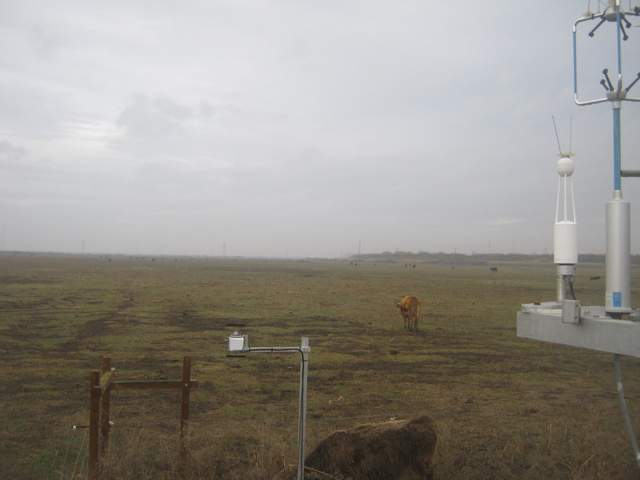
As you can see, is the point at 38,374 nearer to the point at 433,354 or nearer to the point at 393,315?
the point at 433,354

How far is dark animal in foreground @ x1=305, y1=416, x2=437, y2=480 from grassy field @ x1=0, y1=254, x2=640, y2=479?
0.46 meters

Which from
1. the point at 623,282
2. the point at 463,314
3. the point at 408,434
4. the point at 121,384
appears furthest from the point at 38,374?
the point at 463,314

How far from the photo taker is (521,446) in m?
6.75

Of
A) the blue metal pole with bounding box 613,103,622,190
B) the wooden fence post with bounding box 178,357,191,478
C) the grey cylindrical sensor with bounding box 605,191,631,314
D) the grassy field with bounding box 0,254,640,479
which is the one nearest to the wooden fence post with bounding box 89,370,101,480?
the grassy field with bounding box 0,254,640,479

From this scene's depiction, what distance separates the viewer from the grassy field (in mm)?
6320

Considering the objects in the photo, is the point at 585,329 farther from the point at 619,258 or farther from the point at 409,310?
the point at 409,310

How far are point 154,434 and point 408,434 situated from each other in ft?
13.2

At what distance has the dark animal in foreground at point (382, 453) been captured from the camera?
577 cm

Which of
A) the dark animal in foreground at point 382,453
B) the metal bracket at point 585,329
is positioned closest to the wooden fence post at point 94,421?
the dark animal in foreground at point 382,453

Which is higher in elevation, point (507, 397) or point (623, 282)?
point (623, 282)

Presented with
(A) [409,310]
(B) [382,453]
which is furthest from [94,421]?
(A) [409,310]

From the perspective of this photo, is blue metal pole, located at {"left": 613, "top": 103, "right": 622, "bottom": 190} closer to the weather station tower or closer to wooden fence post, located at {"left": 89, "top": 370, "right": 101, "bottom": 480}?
the weather station tower

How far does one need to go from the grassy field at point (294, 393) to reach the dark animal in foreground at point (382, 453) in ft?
1.51

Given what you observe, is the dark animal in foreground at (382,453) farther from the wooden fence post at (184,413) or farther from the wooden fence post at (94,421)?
the wooden fence post at (94,421)
